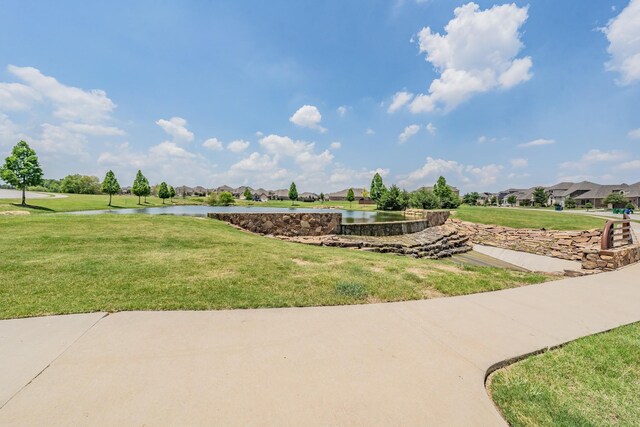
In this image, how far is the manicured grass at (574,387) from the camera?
246 cm

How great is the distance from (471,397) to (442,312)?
2.12 metres

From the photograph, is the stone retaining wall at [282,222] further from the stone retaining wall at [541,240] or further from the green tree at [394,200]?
the green tree at [394,200]

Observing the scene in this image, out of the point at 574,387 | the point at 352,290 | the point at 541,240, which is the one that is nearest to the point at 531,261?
the point at 541,240

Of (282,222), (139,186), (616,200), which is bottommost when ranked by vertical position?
(282,222)

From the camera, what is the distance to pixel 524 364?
3.24m

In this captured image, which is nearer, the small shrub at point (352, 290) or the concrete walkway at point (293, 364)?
the concrete walkway at point (293, 364)

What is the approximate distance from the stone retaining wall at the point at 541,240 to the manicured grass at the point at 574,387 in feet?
45.6

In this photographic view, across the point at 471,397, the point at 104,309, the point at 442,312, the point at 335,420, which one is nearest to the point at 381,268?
the point at 442,312

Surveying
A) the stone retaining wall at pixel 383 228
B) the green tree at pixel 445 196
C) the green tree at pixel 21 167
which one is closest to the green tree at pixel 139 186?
the green tree at pixel 21 167

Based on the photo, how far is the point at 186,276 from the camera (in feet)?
19.4

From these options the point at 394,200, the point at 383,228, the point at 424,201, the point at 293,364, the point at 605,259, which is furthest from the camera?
the point at 394,200

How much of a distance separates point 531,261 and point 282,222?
13845mm

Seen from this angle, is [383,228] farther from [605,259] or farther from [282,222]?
[605,259]

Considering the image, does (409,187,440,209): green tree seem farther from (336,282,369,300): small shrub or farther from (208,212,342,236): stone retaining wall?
(336,282,369,300): small shrub
